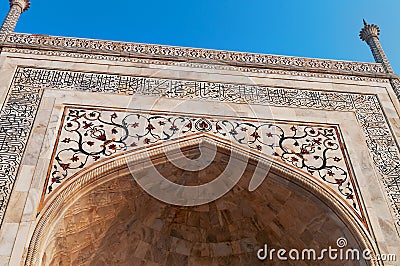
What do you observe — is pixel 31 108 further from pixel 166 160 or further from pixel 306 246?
pixel 306 246

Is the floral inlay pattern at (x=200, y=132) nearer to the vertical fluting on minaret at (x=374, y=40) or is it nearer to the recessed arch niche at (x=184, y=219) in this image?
the recessed arch niche at (x=184, y=219)

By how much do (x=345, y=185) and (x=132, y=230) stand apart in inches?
75.5

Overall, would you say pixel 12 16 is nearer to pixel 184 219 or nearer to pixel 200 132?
pixel 200 132

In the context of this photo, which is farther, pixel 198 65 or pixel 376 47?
pixel 376 47

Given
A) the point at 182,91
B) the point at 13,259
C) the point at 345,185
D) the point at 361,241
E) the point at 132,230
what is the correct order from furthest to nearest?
the point at 182,91
the point at 132,230
the point at 345,185
the point at 361,241
the point at 13,259

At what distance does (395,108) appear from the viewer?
190 inches

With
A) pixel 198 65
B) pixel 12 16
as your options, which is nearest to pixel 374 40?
pixel 198 65

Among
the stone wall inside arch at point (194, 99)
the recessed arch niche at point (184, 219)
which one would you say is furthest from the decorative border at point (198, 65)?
the recessed arch niche at point (184, 219)

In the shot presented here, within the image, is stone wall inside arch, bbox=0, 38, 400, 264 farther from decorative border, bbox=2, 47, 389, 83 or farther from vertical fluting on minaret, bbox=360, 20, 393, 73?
vertical fluting on minaret, bbox=360, 20, 393, 73

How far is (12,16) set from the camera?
536 centimetres

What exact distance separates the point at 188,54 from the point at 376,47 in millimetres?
2315

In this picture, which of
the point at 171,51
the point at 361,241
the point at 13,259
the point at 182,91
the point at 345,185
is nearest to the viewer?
→ the point at 13,259

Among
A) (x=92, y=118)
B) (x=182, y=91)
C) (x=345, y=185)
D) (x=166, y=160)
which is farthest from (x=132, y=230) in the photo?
(x=345, y=185)

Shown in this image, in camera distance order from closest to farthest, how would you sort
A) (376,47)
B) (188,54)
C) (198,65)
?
(198,65) < (188,54) < (376,47)
